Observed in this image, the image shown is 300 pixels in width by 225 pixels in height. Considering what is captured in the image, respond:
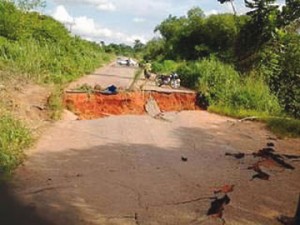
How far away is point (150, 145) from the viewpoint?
11.3 meters

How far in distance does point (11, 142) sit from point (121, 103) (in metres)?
8.50

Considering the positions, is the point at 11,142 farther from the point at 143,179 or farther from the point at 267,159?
the point at 267,159

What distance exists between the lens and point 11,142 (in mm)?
9438

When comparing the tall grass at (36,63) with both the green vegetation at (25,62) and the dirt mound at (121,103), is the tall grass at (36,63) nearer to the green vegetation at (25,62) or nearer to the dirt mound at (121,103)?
the green vegetation at (25,62)

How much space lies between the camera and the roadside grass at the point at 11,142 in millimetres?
8391

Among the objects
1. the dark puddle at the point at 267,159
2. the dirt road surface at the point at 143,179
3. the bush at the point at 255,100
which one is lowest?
the dirt road surface at the point at 143,179

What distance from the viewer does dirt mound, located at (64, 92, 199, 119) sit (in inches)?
653

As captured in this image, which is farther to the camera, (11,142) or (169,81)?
(169,81)

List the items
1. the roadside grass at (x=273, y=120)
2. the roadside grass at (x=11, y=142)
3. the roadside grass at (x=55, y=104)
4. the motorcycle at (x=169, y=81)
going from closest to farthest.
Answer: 1. the roadside grass at (x=11, y=142)
2. the roadside grass at (x=273, y=120)
3. the roadside grass at (x=55, y=104)
4. the motorcycle at (x=169, y=81)

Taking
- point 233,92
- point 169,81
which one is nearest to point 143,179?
point 233,92

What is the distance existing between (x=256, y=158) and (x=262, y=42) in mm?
9951

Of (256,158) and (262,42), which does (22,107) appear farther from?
(262,42)

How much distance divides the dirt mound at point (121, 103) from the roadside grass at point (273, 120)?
1472 mm

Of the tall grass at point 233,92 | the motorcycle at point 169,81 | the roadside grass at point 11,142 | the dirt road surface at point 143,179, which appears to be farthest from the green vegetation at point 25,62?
the tall grass at point 233,92
